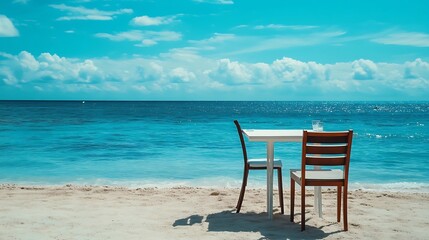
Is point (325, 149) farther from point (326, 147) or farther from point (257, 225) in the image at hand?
point (257, 225)

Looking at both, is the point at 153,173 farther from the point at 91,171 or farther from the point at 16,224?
the point at 16,224

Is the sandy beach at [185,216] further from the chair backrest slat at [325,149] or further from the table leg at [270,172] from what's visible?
the chair backrest slat at [325,149]

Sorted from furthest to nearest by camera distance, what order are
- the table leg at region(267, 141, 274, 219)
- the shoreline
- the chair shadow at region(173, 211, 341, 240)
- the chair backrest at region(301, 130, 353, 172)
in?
1. the shoreline
2. the table leg at region(267, 141, 274, 219)
3. the chair shadow at region(173, 211, 341, 240)
4. the chair backrest at region(301, 130, 353, 172)

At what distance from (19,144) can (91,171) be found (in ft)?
24.1

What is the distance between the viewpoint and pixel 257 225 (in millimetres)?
4762

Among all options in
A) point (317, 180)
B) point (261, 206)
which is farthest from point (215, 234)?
point (261, 206)

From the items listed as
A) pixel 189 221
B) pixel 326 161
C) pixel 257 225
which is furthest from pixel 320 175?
pixel 189 221

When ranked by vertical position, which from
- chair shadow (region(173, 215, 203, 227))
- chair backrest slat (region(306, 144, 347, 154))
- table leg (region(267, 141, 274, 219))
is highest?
chair backrest slat (region(306, 144, 347, 154))

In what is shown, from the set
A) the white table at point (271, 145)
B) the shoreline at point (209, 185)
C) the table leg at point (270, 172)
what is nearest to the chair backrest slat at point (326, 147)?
the white table at point (271, 145)

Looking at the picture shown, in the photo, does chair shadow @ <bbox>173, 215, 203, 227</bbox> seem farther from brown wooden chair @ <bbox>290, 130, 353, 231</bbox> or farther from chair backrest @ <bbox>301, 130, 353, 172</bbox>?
chair backrest @ <bbox>301, 130, 353, 172</bbox>

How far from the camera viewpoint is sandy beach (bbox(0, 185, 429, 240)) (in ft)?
14.4

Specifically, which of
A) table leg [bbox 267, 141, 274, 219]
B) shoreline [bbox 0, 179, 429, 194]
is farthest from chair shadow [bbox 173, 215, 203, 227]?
shoreline [bbox 0, 179, 429, 194]

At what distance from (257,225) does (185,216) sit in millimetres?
911

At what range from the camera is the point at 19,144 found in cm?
1606
